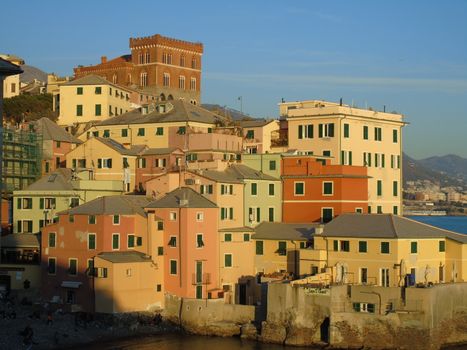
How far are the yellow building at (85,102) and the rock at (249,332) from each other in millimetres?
38291

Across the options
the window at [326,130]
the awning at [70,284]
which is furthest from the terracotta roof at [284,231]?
the awning at [70,284]

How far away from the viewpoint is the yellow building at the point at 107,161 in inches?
3127

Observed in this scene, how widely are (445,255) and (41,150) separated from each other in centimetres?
3718

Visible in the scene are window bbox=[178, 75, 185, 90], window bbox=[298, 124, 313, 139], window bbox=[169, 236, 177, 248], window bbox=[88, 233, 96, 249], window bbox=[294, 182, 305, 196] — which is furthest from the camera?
window bbox=[178, 75, 185, 90]

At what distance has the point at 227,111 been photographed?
9894 centimetres

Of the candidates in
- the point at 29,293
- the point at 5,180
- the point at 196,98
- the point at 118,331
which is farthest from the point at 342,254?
the point at 196,98

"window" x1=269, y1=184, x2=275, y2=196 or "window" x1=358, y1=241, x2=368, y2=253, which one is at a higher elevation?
"window" x1=269, y1=184, x2=275, y2=196

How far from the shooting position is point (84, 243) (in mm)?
67000

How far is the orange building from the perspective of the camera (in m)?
73.8

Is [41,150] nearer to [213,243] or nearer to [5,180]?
[5,180]

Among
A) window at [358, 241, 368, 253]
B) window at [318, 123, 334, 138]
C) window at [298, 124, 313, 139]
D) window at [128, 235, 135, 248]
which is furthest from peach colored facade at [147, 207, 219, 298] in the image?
window at [298, 124, 313, 139]

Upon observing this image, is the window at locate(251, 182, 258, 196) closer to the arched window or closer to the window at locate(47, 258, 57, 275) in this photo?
the window at locate(47, 258, 57, 275)

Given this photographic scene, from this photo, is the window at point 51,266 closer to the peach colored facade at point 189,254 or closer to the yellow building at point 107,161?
the peach colored facade at point 189,254

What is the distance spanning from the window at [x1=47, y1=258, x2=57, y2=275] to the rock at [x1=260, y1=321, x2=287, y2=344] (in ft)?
52.6
